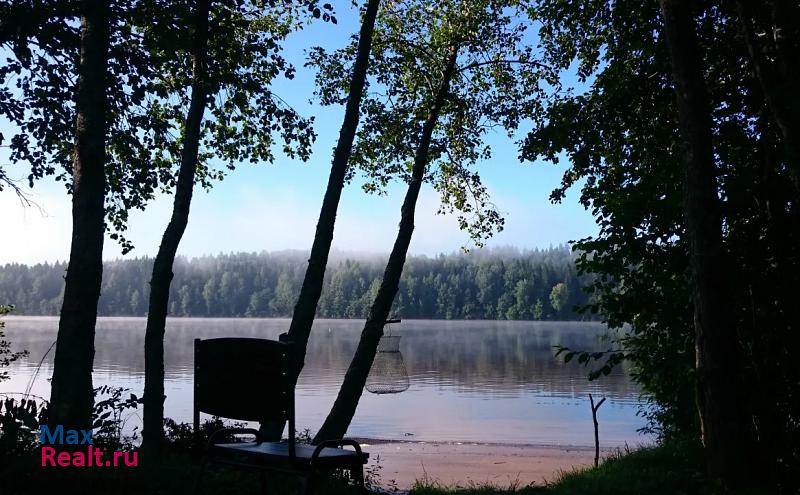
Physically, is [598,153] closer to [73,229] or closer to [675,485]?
[675,485]

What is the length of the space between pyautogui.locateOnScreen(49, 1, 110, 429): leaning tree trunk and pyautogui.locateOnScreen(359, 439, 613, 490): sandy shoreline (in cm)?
1031

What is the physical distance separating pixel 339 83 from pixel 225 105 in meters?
3.33

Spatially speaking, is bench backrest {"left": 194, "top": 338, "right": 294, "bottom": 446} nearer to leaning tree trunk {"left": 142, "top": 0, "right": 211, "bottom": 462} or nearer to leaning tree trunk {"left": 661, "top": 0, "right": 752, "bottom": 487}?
leaning tree trunk {"left": 661, "top": 0, "right": 752, "bottom": 487}

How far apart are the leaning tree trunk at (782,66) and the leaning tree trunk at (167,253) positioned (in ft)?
21.5

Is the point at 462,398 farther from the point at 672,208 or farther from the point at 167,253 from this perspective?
the point at 672,208

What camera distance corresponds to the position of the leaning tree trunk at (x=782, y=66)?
264 inches

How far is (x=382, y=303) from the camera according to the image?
12.9m

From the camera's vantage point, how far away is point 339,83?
13.9 m

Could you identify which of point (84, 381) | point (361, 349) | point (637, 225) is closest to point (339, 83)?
point (361, 349)

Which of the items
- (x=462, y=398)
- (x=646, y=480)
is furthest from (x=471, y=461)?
(x=462, y=398)

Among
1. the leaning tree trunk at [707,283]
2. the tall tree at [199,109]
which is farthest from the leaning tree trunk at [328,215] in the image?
the leaning tree trunk at [707,283]

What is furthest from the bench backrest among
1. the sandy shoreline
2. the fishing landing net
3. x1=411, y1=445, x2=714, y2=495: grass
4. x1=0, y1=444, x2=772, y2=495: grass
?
the sandy shoreline

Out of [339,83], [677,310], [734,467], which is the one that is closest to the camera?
[734,467]

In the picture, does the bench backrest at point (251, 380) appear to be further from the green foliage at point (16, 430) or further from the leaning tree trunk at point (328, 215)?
the leaning tree trunk at point (328, 215)
